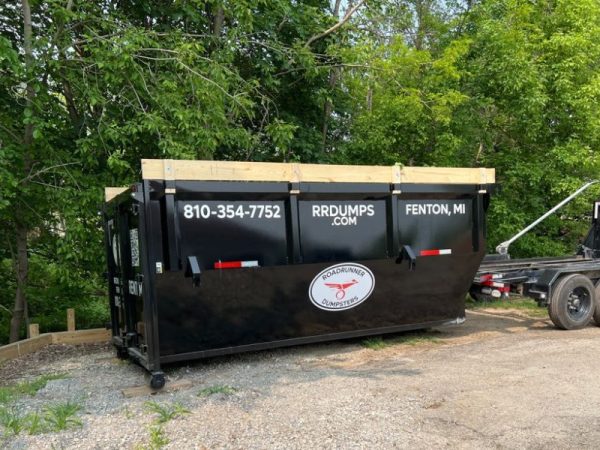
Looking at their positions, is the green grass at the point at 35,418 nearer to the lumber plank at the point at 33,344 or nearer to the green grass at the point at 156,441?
the green grass at the point at 156,441

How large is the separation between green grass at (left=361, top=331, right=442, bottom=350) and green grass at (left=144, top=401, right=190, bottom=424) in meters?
3.14

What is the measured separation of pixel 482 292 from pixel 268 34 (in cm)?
632

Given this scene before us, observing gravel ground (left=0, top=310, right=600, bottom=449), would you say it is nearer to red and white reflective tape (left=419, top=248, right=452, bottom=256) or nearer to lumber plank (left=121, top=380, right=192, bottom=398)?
lumber plank (left=121, top=380, right=192, bottom=398)

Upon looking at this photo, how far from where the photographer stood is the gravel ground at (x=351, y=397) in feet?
13.8

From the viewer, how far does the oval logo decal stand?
21.7 feet

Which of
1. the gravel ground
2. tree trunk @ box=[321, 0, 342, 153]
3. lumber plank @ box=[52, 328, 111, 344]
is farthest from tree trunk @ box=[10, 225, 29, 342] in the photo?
A: tree trunk @ box=[321, 0, 342, 153]

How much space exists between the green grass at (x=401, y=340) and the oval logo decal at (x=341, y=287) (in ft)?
2.53

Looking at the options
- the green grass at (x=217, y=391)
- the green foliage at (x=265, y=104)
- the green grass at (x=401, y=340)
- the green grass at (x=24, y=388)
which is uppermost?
the green foliage at (x=265, y=104)

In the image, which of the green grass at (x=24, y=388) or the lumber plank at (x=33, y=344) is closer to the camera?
the green grass at (x=24, y=388)

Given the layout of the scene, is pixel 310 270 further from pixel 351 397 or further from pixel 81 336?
pixel 81 336

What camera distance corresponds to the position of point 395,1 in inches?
520

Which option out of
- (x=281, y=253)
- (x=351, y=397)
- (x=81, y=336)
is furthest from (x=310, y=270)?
(x=81, y=336)

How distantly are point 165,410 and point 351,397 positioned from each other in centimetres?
165

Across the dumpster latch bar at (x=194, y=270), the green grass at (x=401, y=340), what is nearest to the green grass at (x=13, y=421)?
the dumpster latch bar at (x=194, y=270)
